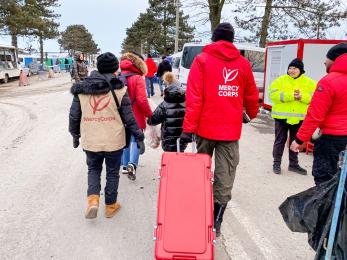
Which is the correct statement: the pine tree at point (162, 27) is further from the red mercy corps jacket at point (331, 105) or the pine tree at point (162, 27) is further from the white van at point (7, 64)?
the red mercy corps jacket at point (331, 105)

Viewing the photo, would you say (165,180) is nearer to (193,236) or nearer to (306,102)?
(193,236)

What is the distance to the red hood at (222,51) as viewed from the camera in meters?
3.26

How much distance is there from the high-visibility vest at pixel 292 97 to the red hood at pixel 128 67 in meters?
2.32

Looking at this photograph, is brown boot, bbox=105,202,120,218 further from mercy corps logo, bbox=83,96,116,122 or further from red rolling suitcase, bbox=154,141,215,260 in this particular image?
red rolling suitcase, bbox=154,141,215,260

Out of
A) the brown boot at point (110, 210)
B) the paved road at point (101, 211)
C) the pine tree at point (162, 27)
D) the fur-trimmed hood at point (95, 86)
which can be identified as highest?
the pine tree at point (162, 27)

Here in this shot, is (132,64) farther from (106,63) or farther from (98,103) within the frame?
(98,103)

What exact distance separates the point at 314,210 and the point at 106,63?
98.1 inches

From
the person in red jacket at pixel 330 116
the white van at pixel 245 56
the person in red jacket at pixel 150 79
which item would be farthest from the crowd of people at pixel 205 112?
the person in red jacket at pixel 150 79

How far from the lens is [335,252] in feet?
8.41

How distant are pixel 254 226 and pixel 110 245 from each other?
1542 millimetres

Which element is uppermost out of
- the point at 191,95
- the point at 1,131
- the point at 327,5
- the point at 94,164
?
the point at 327,5

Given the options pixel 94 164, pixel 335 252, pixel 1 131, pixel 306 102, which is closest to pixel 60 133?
pixel 1 131

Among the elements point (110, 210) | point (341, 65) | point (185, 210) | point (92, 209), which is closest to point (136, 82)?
point (110, 210)

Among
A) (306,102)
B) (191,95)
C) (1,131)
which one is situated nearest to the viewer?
(191,95)
